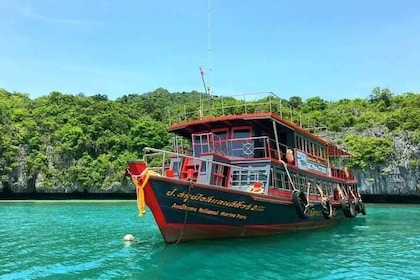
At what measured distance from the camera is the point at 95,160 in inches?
2122

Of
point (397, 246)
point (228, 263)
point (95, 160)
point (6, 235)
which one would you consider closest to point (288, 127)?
point (397, 246)

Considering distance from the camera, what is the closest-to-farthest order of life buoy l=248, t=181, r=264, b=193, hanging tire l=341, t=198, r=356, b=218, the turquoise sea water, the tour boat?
the turquoise sea water, the tour boat, life buoy l=248, t=181, r=264, b=193, hanging tire l=341, t=198, r=356, b=218

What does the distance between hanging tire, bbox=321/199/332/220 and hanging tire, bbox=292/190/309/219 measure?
2.45 metres

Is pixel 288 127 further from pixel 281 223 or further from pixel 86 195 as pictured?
pixel 86 195

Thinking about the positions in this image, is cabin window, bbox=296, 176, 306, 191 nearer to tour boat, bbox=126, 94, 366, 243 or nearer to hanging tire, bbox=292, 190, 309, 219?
tour boat, bbox=126, 94, 366, 243

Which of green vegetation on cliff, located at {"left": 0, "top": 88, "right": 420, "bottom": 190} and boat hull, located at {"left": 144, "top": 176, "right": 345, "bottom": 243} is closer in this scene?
boat hull, located at {"left": 144, "top": 176, "right": 345, "bottom": 243}

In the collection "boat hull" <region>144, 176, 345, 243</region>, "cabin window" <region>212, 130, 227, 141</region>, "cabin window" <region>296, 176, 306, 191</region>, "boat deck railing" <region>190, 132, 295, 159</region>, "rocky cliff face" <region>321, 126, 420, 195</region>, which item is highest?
"rocky cliff face" <region>321, 126, 420, 195</region>

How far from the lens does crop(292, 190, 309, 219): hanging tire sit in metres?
15.7

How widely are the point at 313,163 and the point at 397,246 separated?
5834mm

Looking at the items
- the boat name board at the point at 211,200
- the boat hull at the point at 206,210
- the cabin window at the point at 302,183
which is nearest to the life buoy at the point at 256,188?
the boat hull at the point at 206,210

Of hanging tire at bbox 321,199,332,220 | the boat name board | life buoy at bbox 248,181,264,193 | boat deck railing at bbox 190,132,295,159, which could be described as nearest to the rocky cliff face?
hanging tire at bbox 321,199,332,220

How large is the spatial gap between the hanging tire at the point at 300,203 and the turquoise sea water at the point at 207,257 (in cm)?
87

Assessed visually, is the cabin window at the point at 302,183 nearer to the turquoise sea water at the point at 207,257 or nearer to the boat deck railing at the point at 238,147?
the turquoise sea water at the point at 207,257

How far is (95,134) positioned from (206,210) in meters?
47.3
